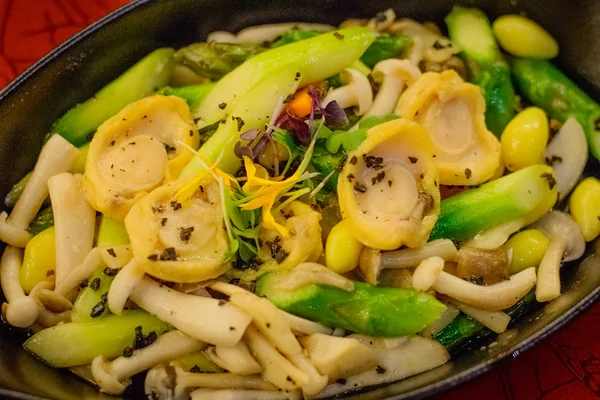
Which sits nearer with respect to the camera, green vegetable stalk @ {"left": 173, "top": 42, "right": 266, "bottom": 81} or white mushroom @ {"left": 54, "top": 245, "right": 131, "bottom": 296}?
white mushroom @ {"left": 54, "top": 245, "right": 131, "bottom": 296}

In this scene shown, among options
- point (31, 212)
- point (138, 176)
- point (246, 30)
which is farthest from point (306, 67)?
point (31, 212)

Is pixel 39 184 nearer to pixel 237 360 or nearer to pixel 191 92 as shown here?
pixel 191 92

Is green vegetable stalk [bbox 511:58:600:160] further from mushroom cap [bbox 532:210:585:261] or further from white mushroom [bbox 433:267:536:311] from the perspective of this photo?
white mushroom [bbox 433:267:536:311]

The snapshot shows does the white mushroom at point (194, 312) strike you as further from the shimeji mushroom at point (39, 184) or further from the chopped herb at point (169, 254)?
the shimeji mushroom at point (39, 184)

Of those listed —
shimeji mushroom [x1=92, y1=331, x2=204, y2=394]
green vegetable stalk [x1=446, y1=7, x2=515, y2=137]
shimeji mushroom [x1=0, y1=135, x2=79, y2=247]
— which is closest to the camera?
shimeji mushroom [x1=92, y1=331, x2=204, y2=394]

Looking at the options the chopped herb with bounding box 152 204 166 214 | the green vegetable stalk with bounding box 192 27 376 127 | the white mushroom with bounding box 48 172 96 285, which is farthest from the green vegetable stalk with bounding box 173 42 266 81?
the chopped herb with bounding box 152 204 166 214

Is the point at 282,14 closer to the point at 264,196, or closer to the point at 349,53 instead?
the point at 349,53
